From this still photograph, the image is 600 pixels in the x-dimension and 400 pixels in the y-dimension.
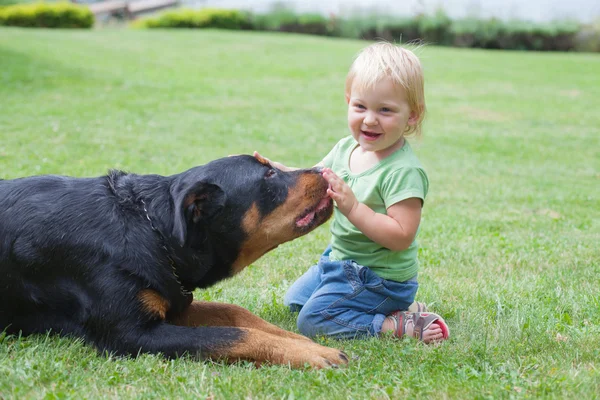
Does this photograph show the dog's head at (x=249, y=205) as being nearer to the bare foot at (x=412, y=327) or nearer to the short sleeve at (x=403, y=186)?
the short sleeve at (x=403, y=186)

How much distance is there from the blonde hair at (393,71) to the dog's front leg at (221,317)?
1.66 m

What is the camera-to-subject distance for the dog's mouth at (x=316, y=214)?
4.24 metres

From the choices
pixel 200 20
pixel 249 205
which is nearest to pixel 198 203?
pixel 249 205

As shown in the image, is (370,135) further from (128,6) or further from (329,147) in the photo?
(128,6)

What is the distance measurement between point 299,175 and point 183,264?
0.92 m

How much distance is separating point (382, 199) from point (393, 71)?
836 mm

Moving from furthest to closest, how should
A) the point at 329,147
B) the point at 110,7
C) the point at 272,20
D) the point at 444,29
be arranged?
the point at 110,7 → the point at 272,20 → the point at 444,29 → the point at 329,147

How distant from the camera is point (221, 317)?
14.7 ft

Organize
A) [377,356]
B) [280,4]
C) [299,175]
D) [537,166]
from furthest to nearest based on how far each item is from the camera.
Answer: [280,4]
[537,166]
[299,175]
[377,356]

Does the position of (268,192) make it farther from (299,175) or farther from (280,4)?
(280,4)

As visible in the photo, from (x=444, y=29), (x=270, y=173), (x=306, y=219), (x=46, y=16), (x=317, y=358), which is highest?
(x=46, y=16)

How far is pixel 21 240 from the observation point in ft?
13.6

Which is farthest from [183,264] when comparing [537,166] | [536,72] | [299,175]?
[536,72]

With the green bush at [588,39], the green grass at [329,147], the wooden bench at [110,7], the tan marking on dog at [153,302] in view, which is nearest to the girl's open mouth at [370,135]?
the green grass at [329,147]
